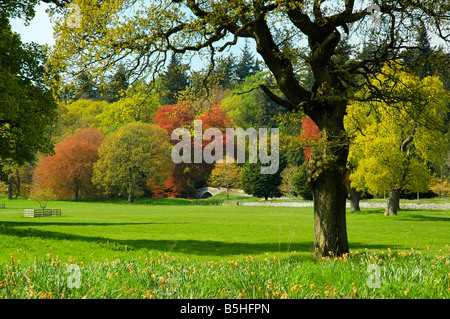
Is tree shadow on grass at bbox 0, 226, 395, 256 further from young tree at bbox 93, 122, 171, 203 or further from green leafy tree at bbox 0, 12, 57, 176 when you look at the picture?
young tree at bbox 93, 122, 171, 203

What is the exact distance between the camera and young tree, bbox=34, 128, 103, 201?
57938 millimetres

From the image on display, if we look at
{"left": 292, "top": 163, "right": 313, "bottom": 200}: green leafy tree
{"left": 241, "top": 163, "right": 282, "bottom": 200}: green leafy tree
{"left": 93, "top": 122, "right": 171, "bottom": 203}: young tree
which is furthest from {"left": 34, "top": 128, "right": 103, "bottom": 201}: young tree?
{"left": 292, "top": 163, "right": 313, "bottom": 200}: green leafy tree

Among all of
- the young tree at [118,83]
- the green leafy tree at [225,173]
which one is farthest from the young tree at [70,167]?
the young tree at [118,83]

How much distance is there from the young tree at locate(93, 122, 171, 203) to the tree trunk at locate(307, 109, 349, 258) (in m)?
48.3

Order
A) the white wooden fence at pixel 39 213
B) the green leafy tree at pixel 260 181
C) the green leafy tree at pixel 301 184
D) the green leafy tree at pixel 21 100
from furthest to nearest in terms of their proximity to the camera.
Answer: the green leafy tree at pixel 260 181
the green leafy tree at pixel 301 184
the white wooden fence at pixel 39 213
the green leafy tree at pixel 21 100

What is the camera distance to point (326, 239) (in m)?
10.0

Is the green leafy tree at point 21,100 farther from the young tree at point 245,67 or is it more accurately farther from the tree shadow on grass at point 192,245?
the young tree at point 245,67

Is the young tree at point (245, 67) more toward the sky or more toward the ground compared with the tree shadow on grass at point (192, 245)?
more toward the sky

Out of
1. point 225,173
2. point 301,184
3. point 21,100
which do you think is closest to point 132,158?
point 225,173

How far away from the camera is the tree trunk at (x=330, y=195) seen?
9.99 m

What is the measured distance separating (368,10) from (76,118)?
240 feet

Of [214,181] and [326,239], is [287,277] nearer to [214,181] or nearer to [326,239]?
[326,239]

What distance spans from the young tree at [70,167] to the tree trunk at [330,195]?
5281 centimetres
